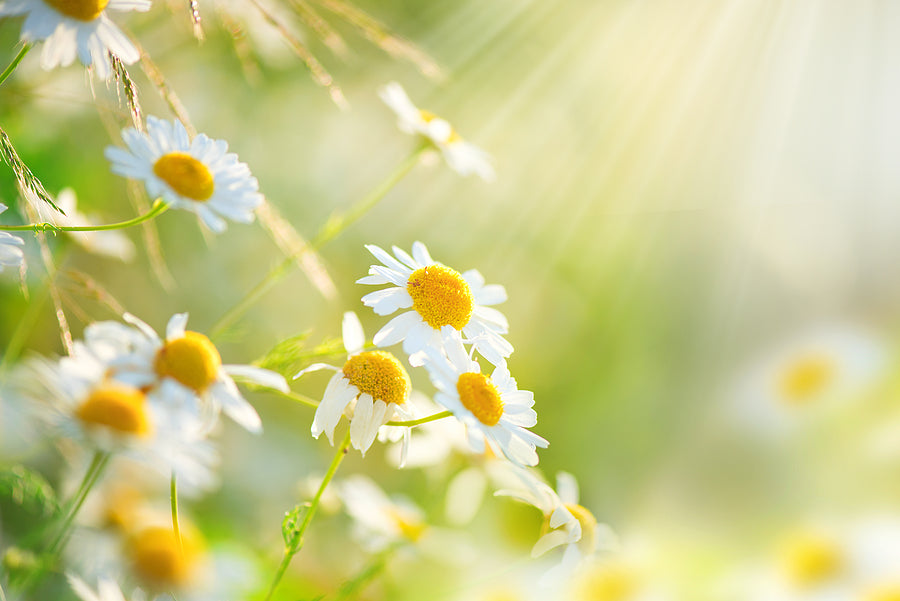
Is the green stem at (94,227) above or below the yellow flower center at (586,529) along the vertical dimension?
above

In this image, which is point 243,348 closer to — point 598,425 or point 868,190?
point 598,425

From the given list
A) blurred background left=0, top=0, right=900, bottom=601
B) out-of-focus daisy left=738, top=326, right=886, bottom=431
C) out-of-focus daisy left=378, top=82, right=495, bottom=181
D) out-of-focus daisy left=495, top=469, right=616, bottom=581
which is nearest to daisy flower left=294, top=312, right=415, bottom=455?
out-of-focus daisy left=495, top=469, right=616, bottom=581

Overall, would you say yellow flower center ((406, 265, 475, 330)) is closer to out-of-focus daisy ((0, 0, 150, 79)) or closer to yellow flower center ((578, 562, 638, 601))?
out-of-focus daisy ((0, 0, 150, 79))

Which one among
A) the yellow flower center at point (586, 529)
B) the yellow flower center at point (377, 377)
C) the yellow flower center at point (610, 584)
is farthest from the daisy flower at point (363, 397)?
the yellow flower center at point (610, 584)

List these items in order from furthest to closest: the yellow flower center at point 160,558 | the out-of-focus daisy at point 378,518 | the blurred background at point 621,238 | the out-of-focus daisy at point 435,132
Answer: the blurred background at point 621,238 < the out-of-focus daisy at point 435,132 < the out-of-focus daisy at point 378,518 < the yellow flower center at point 160,558

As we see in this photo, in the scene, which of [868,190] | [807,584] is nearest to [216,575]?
[807,584]

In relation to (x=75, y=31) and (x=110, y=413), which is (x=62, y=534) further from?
(x=75, y=31)

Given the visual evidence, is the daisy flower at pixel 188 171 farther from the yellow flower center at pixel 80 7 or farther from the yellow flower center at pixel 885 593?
the yellow flower center at pixel 885 593
